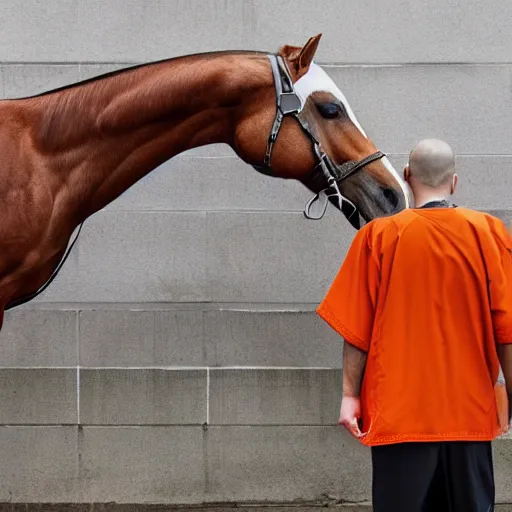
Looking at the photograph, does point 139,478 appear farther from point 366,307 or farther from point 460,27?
point 460,27

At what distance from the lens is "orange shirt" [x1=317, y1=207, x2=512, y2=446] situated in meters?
2.58

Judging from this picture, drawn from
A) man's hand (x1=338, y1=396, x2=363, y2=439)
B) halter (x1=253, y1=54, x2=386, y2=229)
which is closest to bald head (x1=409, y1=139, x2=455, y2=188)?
man's hand (x1=338, y1=396, x2=363, y2=439)

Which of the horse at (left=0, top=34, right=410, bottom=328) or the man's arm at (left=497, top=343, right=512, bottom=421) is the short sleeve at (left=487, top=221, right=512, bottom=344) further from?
the horse at (left=0, top=34, right=410, bottom=328)

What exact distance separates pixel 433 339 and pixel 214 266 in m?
2.42

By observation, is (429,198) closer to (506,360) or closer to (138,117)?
(506,360)

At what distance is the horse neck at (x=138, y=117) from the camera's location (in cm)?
355

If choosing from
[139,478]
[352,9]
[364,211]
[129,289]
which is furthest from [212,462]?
[352,9]

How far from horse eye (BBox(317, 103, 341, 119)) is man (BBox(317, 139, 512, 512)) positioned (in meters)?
0.97

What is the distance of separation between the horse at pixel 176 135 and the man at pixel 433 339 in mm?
940

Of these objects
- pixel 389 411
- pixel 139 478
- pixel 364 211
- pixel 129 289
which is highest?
pixel 364 211

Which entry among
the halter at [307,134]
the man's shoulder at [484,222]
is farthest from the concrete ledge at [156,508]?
the man's shoulder at [484,222]

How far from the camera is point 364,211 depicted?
11.8 feet

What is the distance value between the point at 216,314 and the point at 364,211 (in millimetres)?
1538

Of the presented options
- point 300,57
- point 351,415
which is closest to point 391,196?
point 300,57
